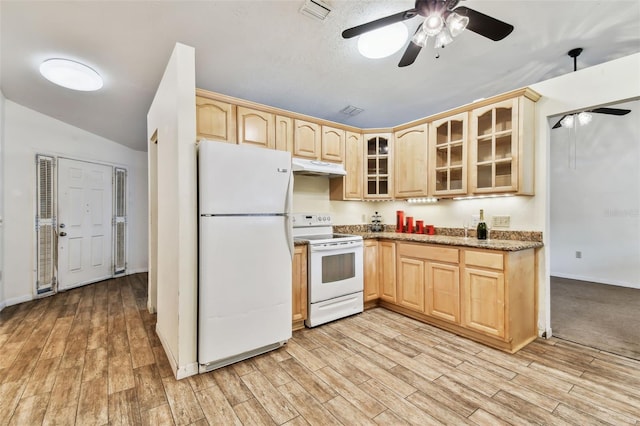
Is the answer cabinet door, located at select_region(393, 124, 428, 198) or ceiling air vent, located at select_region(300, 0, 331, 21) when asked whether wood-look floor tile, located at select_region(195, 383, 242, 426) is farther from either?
cabinet door, located at select_region(393, 124, 428, 198)

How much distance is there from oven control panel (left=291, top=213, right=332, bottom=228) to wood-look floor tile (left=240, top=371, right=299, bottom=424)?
174 cm

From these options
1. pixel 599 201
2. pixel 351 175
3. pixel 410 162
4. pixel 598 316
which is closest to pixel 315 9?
pixel 351 175

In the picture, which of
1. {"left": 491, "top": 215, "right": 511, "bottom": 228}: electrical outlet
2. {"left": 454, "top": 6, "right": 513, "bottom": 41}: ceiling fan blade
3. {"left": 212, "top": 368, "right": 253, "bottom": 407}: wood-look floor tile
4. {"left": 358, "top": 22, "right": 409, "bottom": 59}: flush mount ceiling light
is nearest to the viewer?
{"left": 454, "top": 6, "right": 513, "bottom": 41}: ceiling fan blade

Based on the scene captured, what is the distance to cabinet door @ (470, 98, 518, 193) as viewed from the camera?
8.84ft

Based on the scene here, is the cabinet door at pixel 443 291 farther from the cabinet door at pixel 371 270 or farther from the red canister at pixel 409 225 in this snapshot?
the red canister at pixel 409 225

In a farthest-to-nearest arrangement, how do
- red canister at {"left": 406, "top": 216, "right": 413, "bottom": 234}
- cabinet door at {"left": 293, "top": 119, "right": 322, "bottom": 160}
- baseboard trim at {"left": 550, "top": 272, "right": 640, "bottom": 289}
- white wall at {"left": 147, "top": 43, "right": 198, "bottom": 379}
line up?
baseboard trim at {"left": 550, "top": 272, "right": 640, "bottom": 289}, red canister at {"left": 406, "top": 216, "right": 413, "bottom": 234}, cabinet door at {"left": 293, "top": 119, "right": 322, "bottom": 160}, white wall at {"left": 147, "top": 43, "right": 198, "bottom": 379}

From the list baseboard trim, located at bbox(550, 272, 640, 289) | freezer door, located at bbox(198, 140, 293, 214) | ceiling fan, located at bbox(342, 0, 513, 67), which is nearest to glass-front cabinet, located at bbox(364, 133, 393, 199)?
freezer door, located at bbox(198, 140, 293, 214)

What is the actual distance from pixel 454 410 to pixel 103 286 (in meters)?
5.21

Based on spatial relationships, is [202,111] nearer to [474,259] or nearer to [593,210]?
[474,259]

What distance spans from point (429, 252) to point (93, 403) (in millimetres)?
2950

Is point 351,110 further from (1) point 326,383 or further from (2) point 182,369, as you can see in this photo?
(2) point 182,369

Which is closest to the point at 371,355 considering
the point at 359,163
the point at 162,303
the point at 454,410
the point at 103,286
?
the point at 454,410

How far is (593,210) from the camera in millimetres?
4602

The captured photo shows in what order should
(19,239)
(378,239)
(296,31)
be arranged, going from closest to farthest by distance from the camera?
1. (296,31)
2. (378,239)
3. (19,239)
